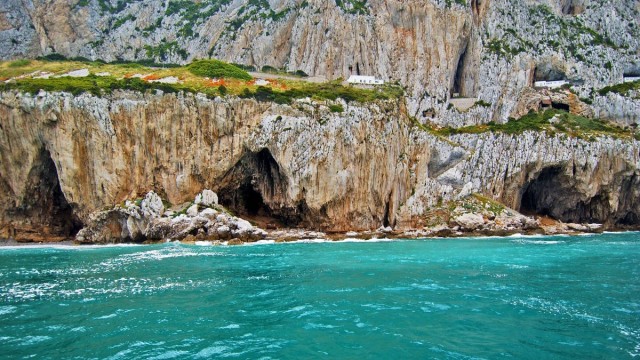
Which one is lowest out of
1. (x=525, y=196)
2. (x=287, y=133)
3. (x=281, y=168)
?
(x=525, y=196)

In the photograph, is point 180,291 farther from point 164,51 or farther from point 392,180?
point 164,51

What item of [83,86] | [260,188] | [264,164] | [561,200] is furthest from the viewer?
[561,200]

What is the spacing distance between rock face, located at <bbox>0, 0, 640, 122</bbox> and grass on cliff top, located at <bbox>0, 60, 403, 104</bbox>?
1568cm

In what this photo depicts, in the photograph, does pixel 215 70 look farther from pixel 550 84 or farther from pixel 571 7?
pixel 571 7

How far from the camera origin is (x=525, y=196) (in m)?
68.9

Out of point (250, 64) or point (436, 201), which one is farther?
point (250, 64)

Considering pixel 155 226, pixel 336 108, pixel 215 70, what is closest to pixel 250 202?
pixel 155 226

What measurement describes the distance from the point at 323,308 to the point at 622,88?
77.7m

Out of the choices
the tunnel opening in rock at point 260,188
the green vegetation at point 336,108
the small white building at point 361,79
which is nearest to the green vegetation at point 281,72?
the small white building at point 361,79

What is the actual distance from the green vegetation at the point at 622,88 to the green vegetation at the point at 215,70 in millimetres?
56711

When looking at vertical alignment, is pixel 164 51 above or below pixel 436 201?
above

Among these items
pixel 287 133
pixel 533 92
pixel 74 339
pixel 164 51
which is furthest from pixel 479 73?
pixel 74 339

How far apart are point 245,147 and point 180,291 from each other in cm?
3291

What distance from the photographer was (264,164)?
53656 millimetres
